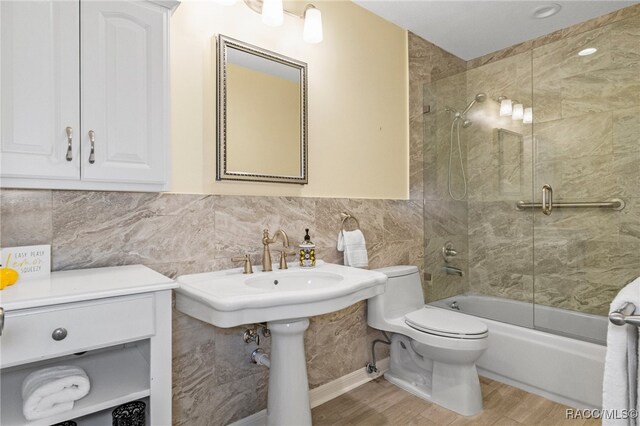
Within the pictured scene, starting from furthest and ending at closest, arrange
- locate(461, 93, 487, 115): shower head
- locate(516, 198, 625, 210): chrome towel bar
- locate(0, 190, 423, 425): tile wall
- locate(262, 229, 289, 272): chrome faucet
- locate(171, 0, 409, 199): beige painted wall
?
locate(461, 93, 487, 115): shower head < locate(516, 198, 625, 210): chrome towel bar < locate(262, 229, 289, 272): chrome faucet < locate(171, 0, 409, 199): beige painted wall < locate(0, 190, 423, 425): tile wall

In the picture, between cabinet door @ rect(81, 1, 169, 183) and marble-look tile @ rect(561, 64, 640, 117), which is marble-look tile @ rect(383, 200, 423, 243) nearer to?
marble-look tile @ rect(561, 64, 640, 117)

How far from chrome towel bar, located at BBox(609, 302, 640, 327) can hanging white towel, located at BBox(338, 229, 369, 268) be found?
1.32 m

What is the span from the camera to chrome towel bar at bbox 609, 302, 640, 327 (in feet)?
2.90

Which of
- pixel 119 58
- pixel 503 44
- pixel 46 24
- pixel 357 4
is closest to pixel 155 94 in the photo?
pixel 119 58

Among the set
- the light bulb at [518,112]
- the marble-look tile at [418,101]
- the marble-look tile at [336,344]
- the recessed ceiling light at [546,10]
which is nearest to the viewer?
the marble-look tile at [336,344]

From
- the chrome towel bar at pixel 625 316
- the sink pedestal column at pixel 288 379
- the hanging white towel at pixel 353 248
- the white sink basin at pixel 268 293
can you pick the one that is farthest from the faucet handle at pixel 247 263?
the chrome towel bar at pixel 625 316

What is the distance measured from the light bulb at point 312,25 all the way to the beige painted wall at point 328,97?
110 mm

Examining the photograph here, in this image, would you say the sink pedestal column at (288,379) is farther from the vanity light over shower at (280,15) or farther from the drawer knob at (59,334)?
the vanity light over shower at (280,15)

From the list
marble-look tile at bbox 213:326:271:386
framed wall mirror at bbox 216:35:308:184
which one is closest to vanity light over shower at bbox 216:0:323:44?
framed wall mirror at bbox 216:35:308:184

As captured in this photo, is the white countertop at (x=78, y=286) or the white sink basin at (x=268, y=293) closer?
the white countertop at (x=78, y=286)

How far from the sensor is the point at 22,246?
47.7 inches

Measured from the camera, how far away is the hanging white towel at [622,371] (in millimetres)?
940

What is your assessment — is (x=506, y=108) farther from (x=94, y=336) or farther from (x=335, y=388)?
(x=94, y=336)

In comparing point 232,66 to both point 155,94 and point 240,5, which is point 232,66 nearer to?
point 240,5
